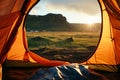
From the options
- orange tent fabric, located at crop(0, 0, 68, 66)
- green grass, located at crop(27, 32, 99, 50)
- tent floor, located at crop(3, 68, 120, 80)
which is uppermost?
orange tent fabric, located at crop(0, 0, 68, 66)

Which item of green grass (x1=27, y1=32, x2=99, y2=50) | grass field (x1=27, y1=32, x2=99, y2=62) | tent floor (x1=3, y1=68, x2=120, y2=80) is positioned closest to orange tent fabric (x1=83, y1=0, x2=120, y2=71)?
tent floor (x1=3, y1=68, x2=120, y2=80)

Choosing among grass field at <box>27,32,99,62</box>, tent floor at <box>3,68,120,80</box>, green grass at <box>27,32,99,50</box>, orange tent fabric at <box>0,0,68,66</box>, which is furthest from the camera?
green grass at <box>27,32,99,50</box>

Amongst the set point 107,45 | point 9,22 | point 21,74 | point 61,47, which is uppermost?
point 9,22

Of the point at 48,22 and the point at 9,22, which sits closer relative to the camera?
the point at 9,22

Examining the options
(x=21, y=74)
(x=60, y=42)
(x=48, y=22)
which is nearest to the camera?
(x=21, y=74)

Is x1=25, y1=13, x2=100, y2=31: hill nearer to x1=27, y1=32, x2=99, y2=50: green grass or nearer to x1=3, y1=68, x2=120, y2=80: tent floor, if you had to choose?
x1=27, y1=32, x2=99, y2=50: green grass

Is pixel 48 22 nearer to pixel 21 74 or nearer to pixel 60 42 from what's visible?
pixel 60 42

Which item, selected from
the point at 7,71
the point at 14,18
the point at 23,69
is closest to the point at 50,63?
the point at 23,69

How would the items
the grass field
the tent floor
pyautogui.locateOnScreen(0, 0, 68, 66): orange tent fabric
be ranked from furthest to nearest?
the grass field, the tent floor, pyautogui.locateOnScreen(0, 0, 68, 66): orange tent fabric

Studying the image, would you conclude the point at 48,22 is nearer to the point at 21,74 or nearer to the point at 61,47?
the point at 61,47

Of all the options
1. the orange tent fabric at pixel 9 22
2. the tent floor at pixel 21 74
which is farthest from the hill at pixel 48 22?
the orange tent fabric at pixel 9 22

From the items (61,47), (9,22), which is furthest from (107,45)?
(61,47)

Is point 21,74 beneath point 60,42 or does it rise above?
above

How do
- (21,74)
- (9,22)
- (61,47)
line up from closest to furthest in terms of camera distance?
(9,22), (21,74), (61,47)
